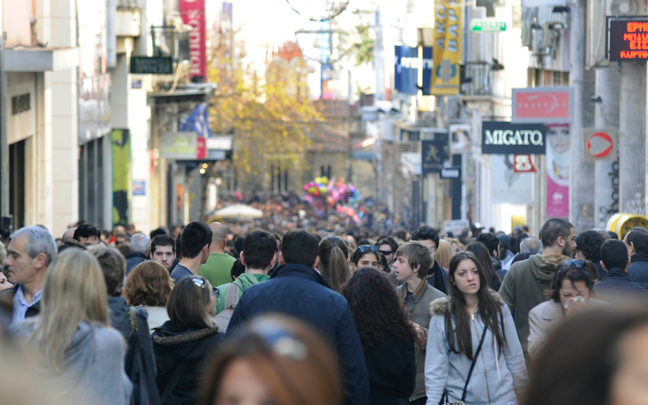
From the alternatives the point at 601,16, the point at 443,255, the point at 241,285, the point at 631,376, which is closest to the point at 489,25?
the point at 601,16

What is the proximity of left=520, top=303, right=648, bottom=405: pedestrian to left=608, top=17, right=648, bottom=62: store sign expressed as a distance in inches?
660

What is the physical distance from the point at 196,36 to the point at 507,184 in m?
15.4

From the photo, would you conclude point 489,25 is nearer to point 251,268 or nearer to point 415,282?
point 415,282

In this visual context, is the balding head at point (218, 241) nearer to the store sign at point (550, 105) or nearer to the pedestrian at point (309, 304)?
the pedestrian at point (309, 304)

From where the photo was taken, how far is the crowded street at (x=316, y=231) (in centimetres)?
197

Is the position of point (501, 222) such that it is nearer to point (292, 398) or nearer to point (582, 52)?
point (582, 52)

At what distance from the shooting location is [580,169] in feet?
82.2

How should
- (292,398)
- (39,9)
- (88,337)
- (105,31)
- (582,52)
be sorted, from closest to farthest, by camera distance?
(292,398) < (88,337) < (39,9) < (582,52) < (105,31)

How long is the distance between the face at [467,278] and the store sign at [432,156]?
37.9 m

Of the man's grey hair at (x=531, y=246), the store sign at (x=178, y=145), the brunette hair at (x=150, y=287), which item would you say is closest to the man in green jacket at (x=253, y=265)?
the brunette hair at (x=150, y=287)

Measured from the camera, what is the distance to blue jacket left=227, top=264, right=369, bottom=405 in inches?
219

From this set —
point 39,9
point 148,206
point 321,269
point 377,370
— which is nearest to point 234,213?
point 148,206

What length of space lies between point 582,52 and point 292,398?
24338 millimetres

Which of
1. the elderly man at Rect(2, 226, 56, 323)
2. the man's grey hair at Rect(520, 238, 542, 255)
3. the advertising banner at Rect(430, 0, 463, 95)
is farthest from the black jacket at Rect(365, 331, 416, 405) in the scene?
the advertising banner at Rect(430, 0, 463, 95)
